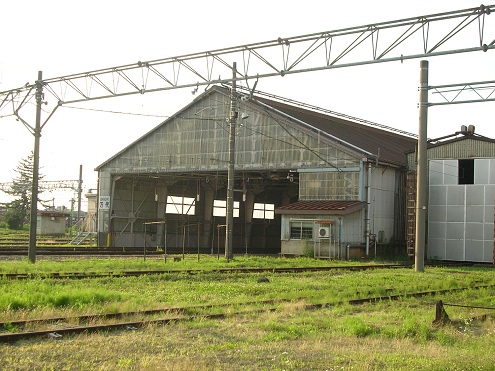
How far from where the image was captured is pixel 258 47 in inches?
871

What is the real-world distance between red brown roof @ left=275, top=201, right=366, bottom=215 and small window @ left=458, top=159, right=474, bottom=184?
5.97 m

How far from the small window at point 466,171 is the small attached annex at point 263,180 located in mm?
3994

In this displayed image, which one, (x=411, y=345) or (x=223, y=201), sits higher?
(x=223, y=201)

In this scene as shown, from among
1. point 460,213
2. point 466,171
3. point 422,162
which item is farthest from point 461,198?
point 422,162

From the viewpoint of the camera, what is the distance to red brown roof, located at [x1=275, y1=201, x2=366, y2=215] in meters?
34.2

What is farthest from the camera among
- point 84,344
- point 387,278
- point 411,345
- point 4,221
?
point 4,221

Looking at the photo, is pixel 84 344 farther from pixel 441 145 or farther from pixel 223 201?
pixel 223 201

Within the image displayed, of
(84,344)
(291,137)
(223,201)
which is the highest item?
(291,137)

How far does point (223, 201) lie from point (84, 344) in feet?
140

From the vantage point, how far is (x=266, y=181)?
158 ft

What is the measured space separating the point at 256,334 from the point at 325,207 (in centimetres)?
2505

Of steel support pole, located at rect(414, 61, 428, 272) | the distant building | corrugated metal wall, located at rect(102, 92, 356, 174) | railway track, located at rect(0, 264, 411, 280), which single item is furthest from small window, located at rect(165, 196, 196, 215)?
steel support pole, located at rect(414, 61, 428, 272)

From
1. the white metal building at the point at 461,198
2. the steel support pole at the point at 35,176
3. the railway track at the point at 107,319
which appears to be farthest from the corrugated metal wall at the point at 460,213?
the railway track at the point at 107,319

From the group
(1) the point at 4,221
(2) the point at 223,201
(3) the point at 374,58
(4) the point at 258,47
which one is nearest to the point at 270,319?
(3) the point at 374,58
